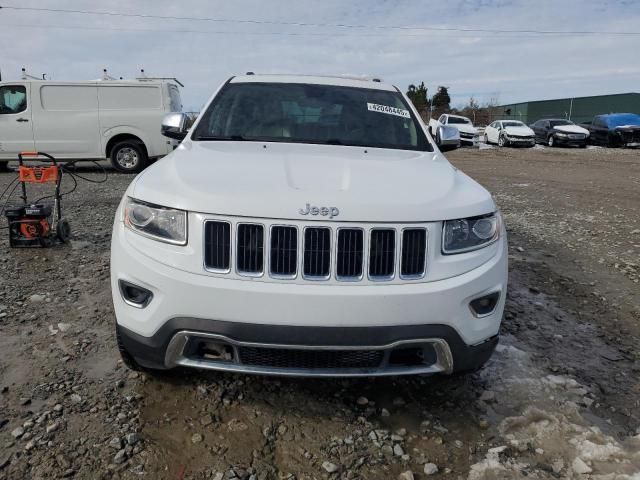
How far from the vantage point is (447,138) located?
390 centimetres

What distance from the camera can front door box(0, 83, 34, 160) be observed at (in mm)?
11648

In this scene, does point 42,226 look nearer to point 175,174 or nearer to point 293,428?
point 175,174

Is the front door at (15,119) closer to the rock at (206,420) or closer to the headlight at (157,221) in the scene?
the headlight at (157,221)

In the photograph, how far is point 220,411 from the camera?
2.53m

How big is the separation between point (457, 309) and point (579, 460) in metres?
0.83

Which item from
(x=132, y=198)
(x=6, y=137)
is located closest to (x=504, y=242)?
(x=132, y=198)

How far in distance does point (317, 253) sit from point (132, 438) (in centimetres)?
116

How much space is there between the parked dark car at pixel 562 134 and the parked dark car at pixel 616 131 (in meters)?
0.75

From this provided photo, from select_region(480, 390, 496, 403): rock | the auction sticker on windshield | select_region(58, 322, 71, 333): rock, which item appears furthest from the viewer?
the auction sticker on windshield

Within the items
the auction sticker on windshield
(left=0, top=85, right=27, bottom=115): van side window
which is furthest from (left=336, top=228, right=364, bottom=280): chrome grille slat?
(left=0, top=85, right=27, bottom=115): van side window

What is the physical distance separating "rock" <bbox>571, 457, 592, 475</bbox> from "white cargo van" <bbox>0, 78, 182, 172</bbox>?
1099 centimetres

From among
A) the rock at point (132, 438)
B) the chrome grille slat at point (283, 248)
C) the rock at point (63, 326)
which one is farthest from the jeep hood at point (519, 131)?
the rock at point (132, 438)

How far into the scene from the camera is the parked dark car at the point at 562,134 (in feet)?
76.7

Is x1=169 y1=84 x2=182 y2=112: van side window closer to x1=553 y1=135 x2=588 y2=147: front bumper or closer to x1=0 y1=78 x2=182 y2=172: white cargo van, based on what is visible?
x1=0 y1=78 x2=182 y2=172: white cargo van
